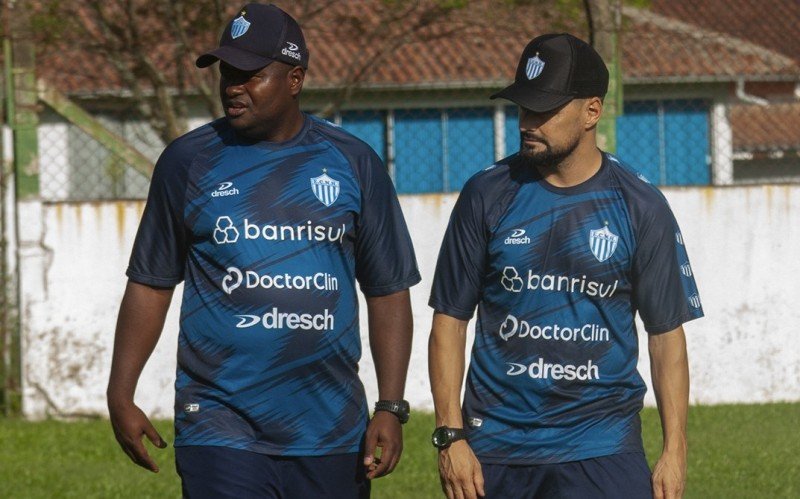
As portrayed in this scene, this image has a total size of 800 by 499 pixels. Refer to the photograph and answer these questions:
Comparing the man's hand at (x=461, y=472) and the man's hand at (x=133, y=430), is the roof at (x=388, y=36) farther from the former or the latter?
the man's hand at (x=461, y=472)

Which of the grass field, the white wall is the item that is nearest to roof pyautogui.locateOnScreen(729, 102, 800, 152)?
the white wall

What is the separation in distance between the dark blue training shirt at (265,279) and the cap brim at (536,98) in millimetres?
513

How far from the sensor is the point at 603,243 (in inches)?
167

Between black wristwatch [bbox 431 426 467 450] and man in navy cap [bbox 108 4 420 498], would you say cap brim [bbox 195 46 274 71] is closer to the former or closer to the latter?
man in navy cap [bbox 108 4 420 498]

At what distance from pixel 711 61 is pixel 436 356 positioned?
14.5 m

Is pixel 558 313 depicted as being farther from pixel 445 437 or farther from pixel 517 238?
pixel 445 437

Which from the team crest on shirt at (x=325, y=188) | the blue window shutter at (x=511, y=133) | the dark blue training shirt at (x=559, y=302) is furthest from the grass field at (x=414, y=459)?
the blue window shutter at (x=511, y=133)

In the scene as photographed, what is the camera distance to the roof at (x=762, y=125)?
11.1 meters

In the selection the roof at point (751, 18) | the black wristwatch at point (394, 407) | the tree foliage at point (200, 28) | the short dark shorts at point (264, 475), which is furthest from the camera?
the roof at point (751, 18)

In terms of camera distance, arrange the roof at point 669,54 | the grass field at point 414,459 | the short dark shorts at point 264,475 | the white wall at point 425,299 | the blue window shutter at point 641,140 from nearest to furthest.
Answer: the short dark shorts at point 264,475, the grass field at point 414,459, the white wall at point 425,299, the roof at point 669,54, the blue window shutter at point 641,140

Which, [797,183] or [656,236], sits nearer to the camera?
[656,236]

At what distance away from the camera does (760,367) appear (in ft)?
30.4

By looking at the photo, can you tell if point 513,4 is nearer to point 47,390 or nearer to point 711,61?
point 47,390

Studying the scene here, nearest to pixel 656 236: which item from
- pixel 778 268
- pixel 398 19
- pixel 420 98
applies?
pixel 778 268
